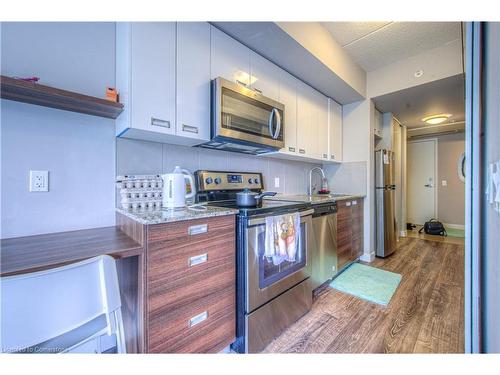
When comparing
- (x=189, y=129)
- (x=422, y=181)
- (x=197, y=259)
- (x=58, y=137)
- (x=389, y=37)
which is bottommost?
(x=197, y=259)

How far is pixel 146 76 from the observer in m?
1.24

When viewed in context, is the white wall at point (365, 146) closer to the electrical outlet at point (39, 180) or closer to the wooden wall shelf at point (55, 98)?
the wooden wall shelf at point (55, 98)

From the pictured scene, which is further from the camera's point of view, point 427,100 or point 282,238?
point 427,100

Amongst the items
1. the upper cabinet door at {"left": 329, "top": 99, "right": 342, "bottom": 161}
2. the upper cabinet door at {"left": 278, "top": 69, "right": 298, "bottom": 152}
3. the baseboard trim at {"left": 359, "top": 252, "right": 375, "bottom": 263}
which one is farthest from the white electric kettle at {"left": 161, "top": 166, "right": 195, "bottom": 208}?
the baseboard trim at {"left": 359, "top": 252, "right": 375, "bottom": 263}

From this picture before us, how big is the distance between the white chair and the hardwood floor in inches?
41.0

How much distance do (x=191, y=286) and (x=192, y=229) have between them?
0.29 m

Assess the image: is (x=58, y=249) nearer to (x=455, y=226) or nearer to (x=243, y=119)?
(x=243, y=119)

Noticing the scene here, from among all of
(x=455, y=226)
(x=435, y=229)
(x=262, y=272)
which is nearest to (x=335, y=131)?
(x=262, y=272)

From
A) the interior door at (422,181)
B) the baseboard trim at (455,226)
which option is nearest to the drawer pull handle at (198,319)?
the interior door at (422,181)

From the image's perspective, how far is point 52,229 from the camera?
46.7 inches

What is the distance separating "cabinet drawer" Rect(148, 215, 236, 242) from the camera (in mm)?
961

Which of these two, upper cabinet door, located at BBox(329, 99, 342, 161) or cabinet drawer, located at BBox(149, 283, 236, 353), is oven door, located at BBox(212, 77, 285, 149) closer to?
cabinet drawer, located at BBox(149, 283, 236, 353)
